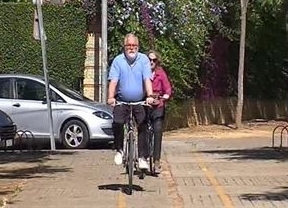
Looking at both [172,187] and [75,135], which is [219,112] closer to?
[75,135]

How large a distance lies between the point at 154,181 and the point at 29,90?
831 centimetres

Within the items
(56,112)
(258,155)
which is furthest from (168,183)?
(56,112)

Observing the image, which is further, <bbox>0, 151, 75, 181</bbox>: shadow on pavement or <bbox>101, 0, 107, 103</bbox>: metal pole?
<bbox>101, 0, 107, 103</bbox>: metal pole

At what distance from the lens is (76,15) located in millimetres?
26578

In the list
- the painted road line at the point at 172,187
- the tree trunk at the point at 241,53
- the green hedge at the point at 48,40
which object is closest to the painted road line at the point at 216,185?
the painted road line at the point at 172,187

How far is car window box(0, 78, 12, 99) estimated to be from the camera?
20.0m

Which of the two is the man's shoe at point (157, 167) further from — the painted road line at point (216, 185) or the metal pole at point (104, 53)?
the metal pole at point (104, 53)

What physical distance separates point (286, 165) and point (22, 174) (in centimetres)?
415

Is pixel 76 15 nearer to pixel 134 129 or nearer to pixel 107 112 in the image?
pixel 107 112

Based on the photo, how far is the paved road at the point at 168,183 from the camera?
403 inches

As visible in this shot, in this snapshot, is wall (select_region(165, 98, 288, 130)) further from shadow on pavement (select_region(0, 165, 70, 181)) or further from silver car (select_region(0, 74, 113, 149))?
shadow on pavement (select_region(0, 165, 70, 181))

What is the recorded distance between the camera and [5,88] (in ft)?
65.8

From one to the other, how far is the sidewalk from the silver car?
2.41 meters

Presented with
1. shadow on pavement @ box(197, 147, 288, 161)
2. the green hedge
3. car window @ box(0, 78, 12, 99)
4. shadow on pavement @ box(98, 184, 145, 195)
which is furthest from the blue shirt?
the green hedge
